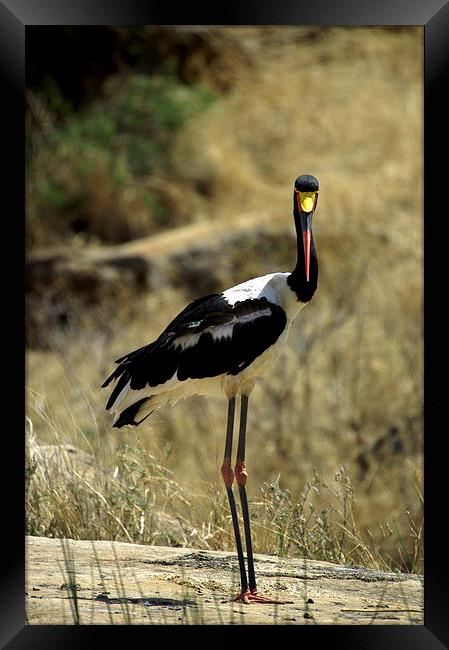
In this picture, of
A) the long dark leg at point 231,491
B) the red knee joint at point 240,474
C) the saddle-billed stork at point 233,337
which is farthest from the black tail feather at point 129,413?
the red knee joint at point 240,474

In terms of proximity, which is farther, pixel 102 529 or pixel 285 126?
pixel 285 126

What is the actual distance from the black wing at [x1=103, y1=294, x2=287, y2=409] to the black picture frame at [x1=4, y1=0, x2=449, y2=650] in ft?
2.85

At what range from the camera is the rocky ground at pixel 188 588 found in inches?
175

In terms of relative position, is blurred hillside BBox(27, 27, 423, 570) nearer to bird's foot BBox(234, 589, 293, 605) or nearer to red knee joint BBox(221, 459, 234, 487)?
red knee joint BBox(221, 459, 234, 487)

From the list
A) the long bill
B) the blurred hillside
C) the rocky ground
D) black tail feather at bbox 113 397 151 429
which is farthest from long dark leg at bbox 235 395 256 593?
the blurred hillside

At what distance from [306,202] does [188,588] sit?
1.63m

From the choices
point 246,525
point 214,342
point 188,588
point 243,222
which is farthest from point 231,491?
point 243,222

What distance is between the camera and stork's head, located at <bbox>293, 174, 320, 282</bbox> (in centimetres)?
499

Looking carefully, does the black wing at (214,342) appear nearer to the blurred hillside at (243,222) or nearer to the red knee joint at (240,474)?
the red knee joint at (240,474)
